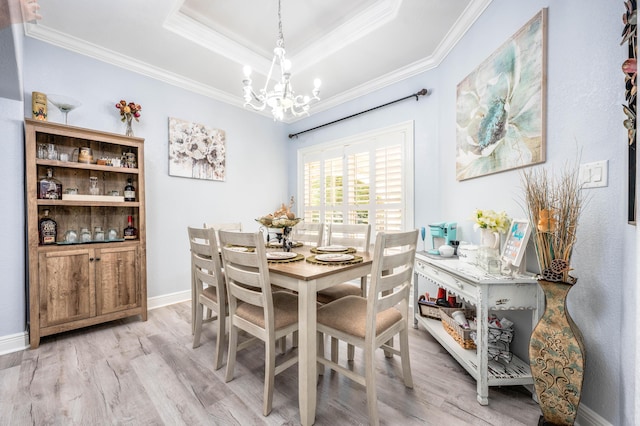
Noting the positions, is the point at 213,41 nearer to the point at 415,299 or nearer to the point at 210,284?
the point at 210,284

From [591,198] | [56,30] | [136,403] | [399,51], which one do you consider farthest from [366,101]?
[136,403]

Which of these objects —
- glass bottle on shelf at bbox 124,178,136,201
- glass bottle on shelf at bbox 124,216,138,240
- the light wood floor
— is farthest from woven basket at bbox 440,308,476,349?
glass bottle on shelf at bbox 124,178,136,201

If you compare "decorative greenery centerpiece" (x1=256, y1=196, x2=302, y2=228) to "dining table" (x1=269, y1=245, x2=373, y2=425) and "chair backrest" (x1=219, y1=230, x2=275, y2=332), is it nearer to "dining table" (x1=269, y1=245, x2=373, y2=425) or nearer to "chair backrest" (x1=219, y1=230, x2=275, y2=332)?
"chair backrest" (x1=219, y1=230, x2=275, y2=332)

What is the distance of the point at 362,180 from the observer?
3.53 meters

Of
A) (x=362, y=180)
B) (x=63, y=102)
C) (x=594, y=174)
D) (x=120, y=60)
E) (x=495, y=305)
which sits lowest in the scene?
(x=495, y=305)

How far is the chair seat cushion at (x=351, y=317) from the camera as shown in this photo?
4.65 ft

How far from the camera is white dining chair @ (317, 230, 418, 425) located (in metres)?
1.31

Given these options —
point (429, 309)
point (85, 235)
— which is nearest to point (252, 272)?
point (429, 309)

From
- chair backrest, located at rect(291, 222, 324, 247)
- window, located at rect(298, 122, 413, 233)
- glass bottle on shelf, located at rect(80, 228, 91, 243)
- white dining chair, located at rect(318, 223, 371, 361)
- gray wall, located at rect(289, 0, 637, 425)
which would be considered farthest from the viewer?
window, located at rect(298, 122, 413, 233)

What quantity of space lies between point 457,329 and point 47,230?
11.1ft

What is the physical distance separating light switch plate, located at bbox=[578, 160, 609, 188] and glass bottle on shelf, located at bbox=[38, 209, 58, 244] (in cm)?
372

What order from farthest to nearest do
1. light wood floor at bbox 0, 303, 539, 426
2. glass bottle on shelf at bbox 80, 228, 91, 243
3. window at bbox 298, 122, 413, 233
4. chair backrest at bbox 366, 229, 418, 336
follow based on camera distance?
window at bbox 298, 122, 413, 233, glass bottle on shelf at bbox 80, 228, 91, 243, light wood floor at bbox 0, 303, 539, 426, chair backrest at bbox 366, 229, 418, 336

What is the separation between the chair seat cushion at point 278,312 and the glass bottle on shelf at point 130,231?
173 centimetres

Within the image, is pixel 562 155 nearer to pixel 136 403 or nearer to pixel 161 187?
pixel 136 403
